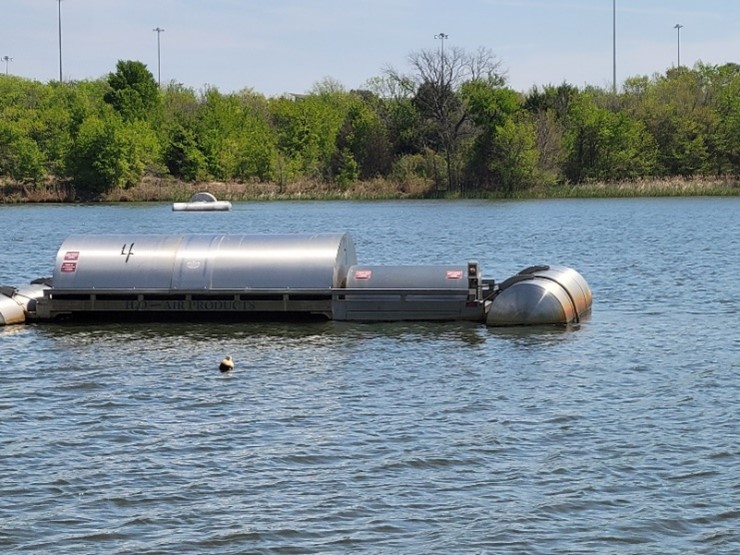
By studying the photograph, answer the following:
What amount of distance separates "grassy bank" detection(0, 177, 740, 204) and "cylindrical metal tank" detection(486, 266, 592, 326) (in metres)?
88.9

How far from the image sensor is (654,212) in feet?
288

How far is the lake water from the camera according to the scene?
13.8 m

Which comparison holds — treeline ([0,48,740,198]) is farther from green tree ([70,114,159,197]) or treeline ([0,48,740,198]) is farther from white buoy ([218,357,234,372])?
white buoy ([218,357,234,372])

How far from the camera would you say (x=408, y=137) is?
13875cm

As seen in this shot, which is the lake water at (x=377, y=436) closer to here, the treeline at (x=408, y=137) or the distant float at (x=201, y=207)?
the distant float at (x=201, y=207)

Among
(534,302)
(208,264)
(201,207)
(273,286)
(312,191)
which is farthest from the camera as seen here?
(312,191)

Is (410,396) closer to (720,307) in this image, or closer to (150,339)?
(150,339)

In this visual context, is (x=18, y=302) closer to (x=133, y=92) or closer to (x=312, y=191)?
(x=312, y=191)

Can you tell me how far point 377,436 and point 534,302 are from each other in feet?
33.7

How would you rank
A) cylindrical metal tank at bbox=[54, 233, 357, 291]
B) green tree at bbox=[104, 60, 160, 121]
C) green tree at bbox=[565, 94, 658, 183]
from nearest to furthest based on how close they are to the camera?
cylindrical metal tank at bbox=[54, 233, 357, 291]
green tree at bbox=[565, 94, 658, 183]
green tree at bbox=[104, 60, 160, 121]

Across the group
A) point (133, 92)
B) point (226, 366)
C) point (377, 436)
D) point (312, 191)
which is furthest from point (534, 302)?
point (133, 92)

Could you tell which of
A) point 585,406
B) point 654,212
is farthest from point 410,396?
point 654,212

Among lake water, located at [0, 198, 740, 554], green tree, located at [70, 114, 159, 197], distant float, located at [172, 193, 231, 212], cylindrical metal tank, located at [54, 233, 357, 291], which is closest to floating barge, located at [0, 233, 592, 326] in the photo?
cylindrical metal tank, located at [54, 233, 357, 291]

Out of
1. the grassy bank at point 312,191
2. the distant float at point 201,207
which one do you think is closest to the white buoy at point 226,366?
the distant float at point 201,207
